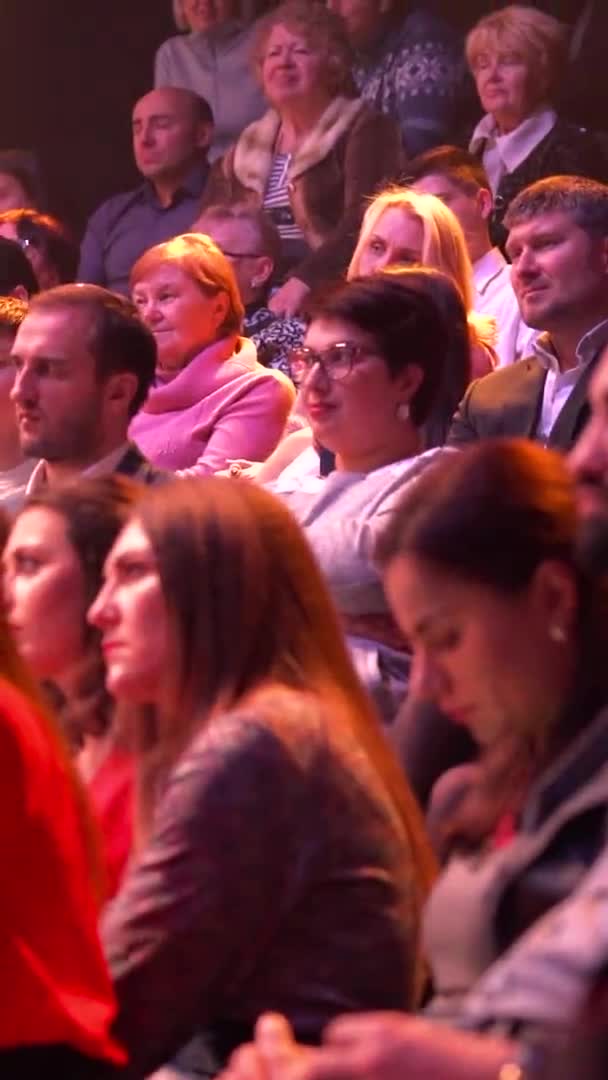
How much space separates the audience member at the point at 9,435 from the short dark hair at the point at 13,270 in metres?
0.66

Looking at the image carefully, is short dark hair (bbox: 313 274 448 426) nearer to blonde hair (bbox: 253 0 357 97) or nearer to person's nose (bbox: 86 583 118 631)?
person's nose (bbox: 86 583 118 631)

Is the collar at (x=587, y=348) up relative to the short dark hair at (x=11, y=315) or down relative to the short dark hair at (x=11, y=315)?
down

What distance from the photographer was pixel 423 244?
342 cm

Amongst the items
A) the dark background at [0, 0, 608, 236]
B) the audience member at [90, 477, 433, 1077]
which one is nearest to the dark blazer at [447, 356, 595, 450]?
the audience member at [90, 477, 433, 1077]

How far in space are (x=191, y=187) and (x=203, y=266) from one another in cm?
157

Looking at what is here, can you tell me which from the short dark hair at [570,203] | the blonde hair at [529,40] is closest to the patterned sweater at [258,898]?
the short dark hair at [570,203]

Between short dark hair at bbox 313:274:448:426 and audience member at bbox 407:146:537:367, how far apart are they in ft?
3.19

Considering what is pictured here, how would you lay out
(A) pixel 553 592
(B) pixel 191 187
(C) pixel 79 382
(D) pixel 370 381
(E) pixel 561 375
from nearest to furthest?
(A) pixel 553 592 → (D) pixel 370 381 → (E) pixel 561 375 → (C) pixel 79 382 → (B) pixel 191 187

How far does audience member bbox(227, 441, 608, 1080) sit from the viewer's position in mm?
1359

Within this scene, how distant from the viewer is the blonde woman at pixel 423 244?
3410 mm

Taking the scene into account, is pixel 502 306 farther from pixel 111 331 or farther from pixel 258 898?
pixel 258 898

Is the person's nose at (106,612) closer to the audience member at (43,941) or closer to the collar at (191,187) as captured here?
the audience member at (43,941)

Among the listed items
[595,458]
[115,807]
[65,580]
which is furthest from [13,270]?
[595,458]

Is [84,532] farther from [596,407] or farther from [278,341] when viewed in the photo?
[278,341]
